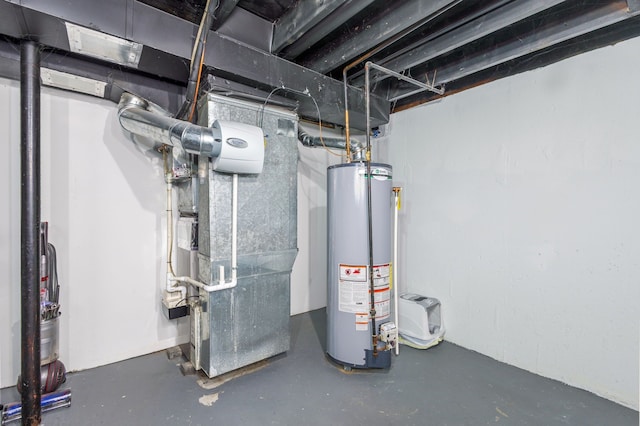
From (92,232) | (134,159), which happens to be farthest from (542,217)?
(92,232)

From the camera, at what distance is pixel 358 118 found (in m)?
2.74

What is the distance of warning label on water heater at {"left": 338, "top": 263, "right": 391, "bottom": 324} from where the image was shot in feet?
6.86

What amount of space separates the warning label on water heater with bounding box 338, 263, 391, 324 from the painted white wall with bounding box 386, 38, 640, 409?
84cm

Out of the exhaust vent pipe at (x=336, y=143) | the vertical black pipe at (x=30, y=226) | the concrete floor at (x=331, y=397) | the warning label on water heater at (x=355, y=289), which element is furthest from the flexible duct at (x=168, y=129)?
the concrete floor at (x=331, y=397)

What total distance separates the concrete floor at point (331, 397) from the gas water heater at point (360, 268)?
0.19 m

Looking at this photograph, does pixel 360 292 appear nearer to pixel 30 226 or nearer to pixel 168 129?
pixel 168 129

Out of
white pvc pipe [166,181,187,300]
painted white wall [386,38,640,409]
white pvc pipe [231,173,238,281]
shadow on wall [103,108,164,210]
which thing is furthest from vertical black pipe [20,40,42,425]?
painted white wall [386,38,640,409]

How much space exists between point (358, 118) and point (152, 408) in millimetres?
2626

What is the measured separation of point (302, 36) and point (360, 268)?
163 cm

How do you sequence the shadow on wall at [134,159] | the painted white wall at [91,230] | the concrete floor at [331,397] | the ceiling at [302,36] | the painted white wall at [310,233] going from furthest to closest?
the painted white wall at [310,233]
the shadow on wall at [134,159]
the painted white wall at [91,230]
the concrete floor at [331,397]
the ceiling at [302,36]

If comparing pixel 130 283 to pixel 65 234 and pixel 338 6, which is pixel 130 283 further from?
pixel 338 6

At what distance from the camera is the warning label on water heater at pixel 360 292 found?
2092 mm

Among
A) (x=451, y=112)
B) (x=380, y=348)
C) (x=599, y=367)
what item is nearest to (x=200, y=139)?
(x=380, y=348)

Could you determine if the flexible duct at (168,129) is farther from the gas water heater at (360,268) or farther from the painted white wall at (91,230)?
the gas water heater at (360,268)
